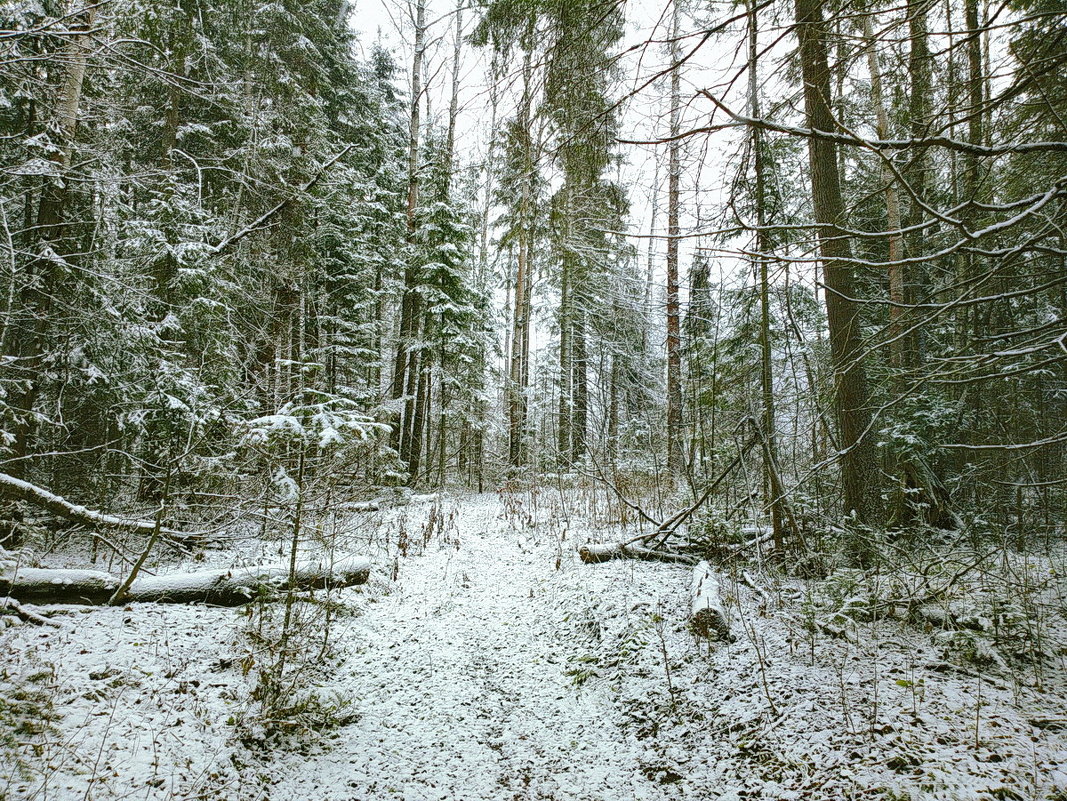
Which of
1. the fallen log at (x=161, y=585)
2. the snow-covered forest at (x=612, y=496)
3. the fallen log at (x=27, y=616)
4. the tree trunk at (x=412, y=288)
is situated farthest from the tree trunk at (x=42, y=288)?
the tree trunk at (x=412, y=288)

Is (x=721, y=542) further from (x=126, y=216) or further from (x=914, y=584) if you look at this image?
(x=126, y=216)

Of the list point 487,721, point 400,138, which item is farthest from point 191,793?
point 400,138

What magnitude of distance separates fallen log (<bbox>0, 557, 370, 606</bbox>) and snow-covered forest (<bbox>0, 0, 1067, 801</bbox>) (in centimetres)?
3

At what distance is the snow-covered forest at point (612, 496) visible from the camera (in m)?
2.65

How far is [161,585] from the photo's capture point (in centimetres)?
469

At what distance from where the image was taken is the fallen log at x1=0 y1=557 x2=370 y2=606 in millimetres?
4289

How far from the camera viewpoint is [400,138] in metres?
19.3

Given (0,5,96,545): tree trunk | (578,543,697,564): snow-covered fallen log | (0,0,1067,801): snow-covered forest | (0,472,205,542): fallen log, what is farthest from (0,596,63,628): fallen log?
(578,543,697,564): snow-covered fallen log

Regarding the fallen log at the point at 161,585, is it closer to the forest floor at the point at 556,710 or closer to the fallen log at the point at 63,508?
the forest floor at the point at 556,710

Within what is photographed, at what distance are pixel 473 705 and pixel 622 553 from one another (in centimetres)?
280

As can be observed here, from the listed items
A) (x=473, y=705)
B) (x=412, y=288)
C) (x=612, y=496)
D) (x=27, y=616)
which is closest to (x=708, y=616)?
(x=473, y=705)

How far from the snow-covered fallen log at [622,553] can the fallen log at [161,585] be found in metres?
3.24

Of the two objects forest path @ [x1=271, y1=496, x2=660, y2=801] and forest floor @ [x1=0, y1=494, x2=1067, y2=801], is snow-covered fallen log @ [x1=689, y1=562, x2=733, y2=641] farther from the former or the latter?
forest path @ [x1=271, y1=496, x2=660, y2=801]

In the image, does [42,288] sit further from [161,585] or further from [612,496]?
[612,496]
